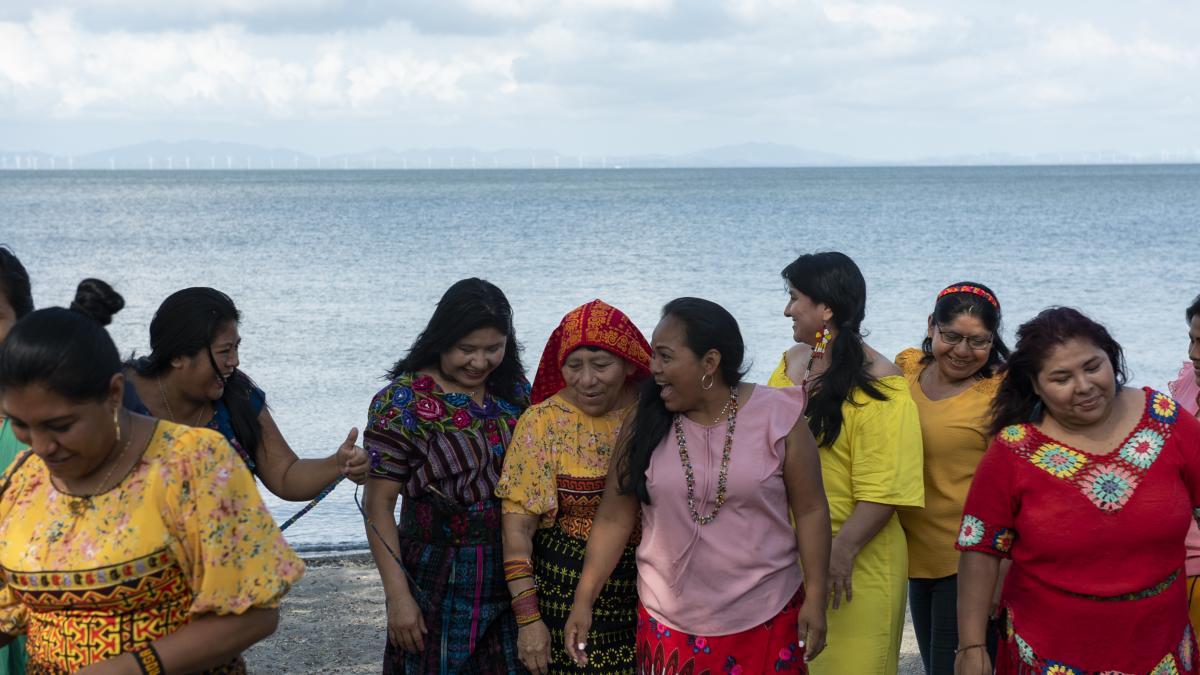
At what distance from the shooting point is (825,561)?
370cm

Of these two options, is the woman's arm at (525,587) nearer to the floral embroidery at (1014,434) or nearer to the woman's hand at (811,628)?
the woman's hand at (811,628)

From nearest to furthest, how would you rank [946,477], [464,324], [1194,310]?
[464,324]
[1194,310]
[946,477]

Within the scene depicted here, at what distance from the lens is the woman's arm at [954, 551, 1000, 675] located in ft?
11.3

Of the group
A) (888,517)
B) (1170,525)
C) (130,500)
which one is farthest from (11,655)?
(1170,525)

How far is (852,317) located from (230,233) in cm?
4247

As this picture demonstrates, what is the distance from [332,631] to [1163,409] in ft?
13.9

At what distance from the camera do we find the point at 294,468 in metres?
3.95

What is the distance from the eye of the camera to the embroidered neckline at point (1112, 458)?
3248 mm

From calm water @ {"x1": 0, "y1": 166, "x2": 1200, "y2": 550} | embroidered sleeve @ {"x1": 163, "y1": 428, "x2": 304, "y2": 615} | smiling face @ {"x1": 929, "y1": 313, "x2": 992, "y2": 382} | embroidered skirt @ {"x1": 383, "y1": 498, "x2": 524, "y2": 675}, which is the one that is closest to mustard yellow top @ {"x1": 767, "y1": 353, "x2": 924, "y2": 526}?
smiling face @ {"x1": 929, "y1": 313, "x2": 992, "y2": 382}

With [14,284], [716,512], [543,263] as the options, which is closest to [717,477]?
[716,512]

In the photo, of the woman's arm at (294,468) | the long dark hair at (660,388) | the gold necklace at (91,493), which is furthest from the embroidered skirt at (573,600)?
the gold necklace at (91,493)

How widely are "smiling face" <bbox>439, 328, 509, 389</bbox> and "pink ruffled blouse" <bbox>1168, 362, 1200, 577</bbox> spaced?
7.01ft

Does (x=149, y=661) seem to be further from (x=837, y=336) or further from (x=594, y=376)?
(x=837, y=336)

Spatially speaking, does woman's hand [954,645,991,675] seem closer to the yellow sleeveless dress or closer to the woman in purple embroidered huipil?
the yellow sleeveless dress
